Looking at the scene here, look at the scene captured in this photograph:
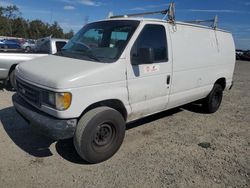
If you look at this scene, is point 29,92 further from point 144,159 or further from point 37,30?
point 37,30

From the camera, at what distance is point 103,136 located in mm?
3992

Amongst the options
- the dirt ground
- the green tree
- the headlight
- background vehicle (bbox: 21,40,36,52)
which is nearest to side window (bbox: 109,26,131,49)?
the headlight

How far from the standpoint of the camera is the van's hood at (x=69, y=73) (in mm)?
3432

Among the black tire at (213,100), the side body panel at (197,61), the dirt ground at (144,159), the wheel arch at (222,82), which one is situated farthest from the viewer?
the wheel arch at (222,82)

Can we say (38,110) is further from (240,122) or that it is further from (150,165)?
(240,122)

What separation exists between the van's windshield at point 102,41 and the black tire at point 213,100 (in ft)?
10.3

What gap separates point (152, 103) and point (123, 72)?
982mm

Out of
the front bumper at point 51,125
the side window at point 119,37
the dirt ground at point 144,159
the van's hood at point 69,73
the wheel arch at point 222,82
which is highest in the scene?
the side window at point 119,37

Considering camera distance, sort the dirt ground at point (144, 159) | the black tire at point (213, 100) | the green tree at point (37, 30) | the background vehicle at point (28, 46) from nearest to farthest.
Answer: the dirt ground at point (144, 159)
the black tire at point (213, 100)
the background vehicle at point (28, 46)
the green tree at point (37, 30)

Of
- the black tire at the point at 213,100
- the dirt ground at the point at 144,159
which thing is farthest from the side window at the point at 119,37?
the black tire at the point at 213,100

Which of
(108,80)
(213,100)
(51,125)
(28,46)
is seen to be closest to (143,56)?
(108,80)

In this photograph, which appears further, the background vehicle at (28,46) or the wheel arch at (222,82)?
A: the background vehicle at (28,46)

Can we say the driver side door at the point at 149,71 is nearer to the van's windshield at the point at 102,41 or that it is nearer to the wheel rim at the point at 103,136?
the van's windshield at the point at 102,41

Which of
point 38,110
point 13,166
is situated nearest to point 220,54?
point 38,110
